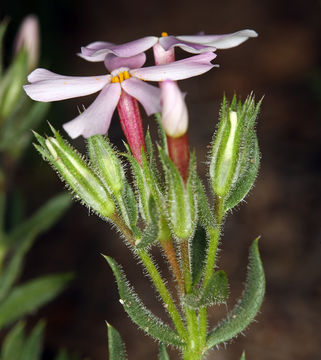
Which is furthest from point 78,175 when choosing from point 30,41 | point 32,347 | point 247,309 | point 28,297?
point 30,41

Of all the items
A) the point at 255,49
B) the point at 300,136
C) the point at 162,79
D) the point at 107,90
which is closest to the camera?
the point at 162,79

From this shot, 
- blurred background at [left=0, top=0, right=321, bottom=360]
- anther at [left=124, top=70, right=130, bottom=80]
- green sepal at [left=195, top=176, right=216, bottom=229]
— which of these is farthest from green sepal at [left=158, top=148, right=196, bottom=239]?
blurred background at [left=0, top=0, right=321, bottom=360]

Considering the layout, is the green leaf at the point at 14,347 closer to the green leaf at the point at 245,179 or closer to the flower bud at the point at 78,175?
the flower bud at the point at 78,175

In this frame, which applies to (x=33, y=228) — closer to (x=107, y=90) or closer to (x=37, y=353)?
(x=37, y=353)

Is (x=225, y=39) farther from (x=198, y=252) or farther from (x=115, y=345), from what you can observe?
(x=115, y=345)

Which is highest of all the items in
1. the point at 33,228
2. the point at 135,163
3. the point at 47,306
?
the point at 135,163

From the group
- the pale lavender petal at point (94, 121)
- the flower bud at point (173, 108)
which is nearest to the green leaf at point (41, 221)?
the pale lavender petal at point (94, 121)

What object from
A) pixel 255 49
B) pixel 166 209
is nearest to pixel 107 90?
pixel 166 209

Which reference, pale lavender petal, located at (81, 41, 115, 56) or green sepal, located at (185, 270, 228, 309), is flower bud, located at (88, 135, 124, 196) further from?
green sepal, located at (185, 270, 228, 309)
